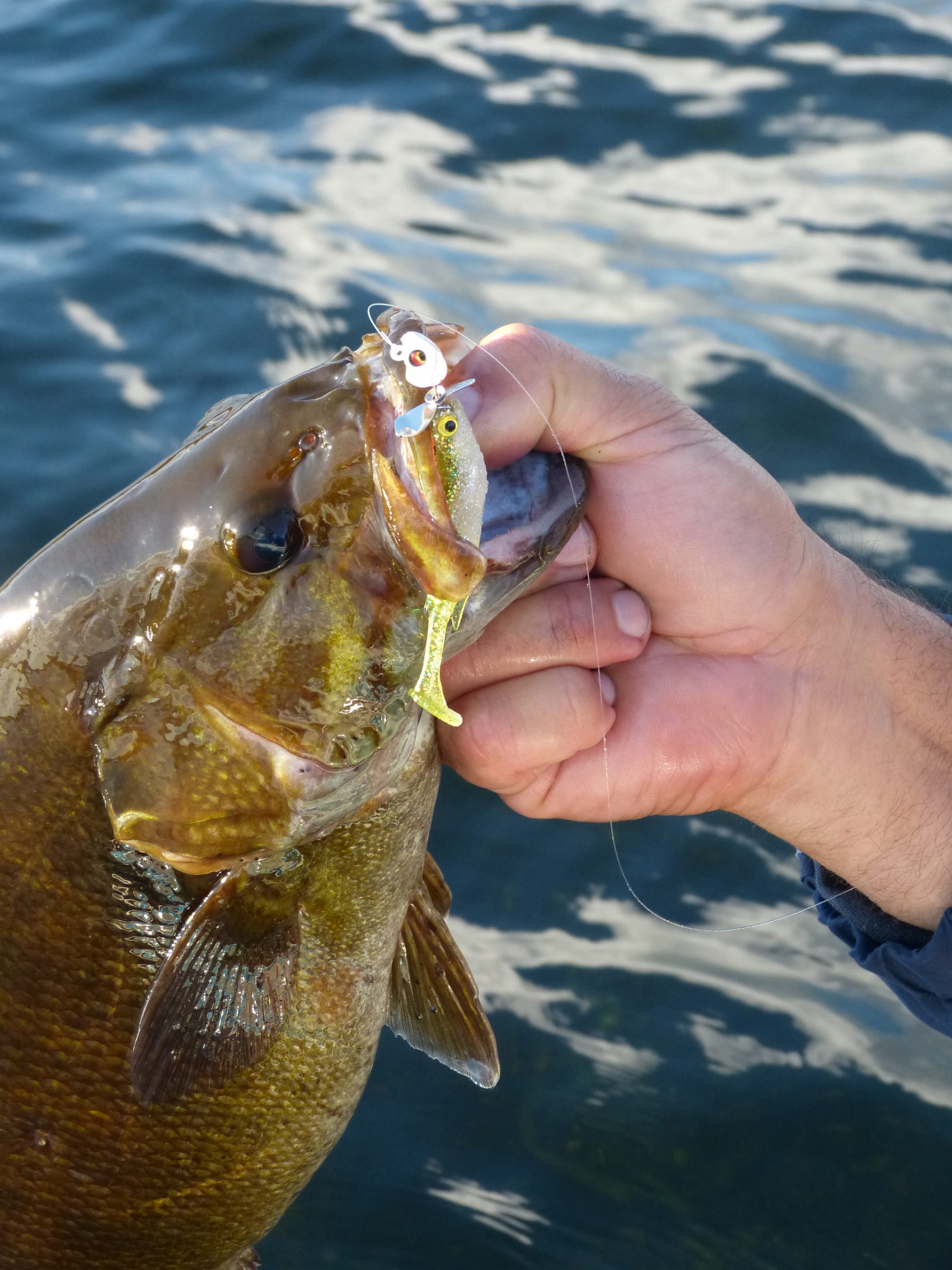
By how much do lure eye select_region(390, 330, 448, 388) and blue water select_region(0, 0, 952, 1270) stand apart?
6.55 feet

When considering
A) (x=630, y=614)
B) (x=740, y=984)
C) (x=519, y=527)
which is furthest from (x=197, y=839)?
(x=740, y=984)

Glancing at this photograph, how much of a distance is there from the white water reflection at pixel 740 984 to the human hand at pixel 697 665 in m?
0.55

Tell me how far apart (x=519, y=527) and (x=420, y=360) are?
15.0 inches

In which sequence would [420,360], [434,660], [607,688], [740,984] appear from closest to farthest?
[420,360] → [434,660] → [607,688] → [740,984]

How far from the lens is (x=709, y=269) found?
5906mm

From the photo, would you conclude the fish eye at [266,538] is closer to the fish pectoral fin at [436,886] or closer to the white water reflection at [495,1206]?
the fish pectoral fin at [436,886]

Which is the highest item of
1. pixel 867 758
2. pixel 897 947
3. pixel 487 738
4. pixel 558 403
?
pixel 558 403

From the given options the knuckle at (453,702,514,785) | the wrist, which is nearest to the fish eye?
the knuckle at (453,702,514,785)

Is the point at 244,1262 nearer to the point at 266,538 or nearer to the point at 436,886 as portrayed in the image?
the point at 436,886

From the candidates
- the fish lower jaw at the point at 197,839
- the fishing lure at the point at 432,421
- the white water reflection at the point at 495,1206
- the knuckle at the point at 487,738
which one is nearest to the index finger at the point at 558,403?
the fishing lure at the point at 432,421

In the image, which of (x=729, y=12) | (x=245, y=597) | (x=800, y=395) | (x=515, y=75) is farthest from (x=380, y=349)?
(x=729, y=12)

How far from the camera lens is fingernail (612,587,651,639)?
2494 millimetres

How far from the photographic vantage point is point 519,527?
2.08 metres

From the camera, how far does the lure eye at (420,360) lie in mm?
1789
